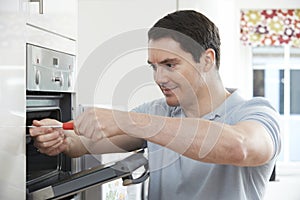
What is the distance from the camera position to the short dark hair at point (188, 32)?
129cm

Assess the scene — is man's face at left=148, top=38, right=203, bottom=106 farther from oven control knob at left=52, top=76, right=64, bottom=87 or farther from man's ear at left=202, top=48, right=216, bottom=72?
oven control knob at left=52, top=76, right=64, bottom=87

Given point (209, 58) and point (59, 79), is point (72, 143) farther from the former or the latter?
point (209, 58)

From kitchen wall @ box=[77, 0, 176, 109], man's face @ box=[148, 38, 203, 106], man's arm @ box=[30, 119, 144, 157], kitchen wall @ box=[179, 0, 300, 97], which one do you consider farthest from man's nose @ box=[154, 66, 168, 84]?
kitchen wall @ box=[179, 0, 300, 97]

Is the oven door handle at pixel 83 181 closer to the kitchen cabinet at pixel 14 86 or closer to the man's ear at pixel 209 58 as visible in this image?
the kitchen cabinet at pixel 14 86

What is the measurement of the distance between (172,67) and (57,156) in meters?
0.44

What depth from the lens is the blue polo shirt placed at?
1.35m

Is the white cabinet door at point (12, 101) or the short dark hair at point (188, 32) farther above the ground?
the short dark hair at point (188, 32)

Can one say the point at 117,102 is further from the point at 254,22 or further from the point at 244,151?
the point at 254,22

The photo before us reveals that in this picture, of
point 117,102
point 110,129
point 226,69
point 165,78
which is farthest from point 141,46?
point 226,69

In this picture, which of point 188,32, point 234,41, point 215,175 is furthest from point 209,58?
point 234,41

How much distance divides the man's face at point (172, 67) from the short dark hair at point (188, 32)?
13 mm

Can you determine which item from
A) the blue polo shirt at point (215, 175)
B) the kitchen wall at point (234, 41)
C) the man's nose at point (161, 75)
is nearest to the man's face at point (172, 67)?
the man's nose at point (161, 75)

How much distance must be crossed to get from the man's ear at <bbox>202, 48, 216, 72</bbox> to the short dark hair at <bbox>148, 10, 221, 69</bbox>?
0.01m

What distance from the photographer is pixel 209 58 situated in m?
1.37
